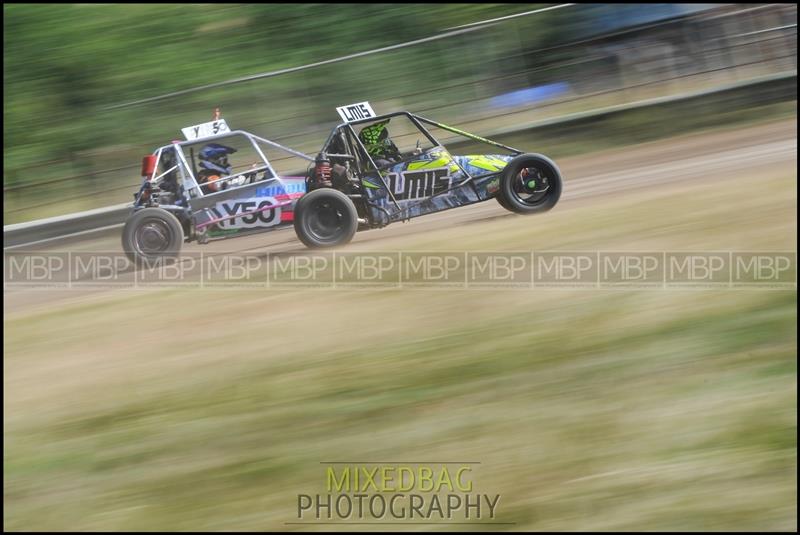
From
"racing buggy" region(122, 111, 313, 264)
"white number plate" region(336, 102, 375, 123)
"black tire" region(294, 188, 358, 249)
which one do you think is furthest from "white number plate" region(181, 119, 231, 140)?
"white number plate" region(336, 102, 375, 123)

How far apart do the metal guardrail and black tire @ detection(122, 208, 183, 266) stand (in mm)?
936

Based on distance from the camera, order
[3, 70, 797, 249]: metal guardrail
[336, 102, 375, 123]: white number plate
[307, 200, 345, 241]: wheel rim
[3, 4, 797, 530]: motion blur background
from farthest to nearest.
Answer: [3, 70, 797, 249]: metal guardrail < [307, 200, 345, 241]: wheel rim < [336, 102, 375, 123]: white number plate < [3, 4, 797, 530]: motion blur background

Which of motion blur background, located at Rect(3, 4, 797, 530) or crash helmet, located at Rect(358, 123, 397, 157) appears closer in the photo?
motion blur background, located at Rect(3, 4, 797, 530)

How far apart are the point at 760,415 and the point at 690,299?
1489 mm

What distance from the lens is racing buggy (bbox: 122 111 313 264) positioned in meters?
7.09

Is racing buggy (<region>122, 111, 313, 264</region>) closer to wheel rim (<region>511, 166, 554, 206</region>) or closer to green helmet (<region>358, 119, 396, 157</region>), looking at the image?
green helmet (<region>358, 119, 396, 157</region>)

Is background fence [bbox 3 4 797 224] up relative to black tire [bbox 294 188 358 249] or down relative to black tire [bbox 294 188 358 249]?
up

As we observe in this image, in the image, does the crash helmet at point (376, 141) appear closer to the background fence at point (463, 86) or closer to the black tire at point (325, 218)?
the black tire at point (325, 218)

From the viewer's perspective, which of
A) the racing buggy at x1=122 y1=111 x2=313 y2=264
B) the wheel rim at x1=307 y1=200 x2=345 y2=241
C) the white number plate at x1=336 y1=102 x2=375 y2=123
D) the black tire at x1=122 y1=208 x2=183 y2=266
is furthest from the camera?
the black tire at x1=122 y1=208 x2=183 y2=266

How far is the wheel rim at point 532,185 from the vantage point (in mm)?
6840

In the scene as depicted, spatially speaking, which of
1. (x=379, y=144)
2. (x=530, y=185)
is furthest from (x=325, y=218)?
(x=530, y=185)

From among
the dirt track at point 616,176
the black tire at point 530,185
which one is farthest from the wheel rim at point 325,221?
the black tire at point 530,185

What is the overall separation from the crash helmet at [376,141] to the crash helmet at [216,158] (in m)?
1.26

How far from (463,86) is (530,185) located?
2400 mm
